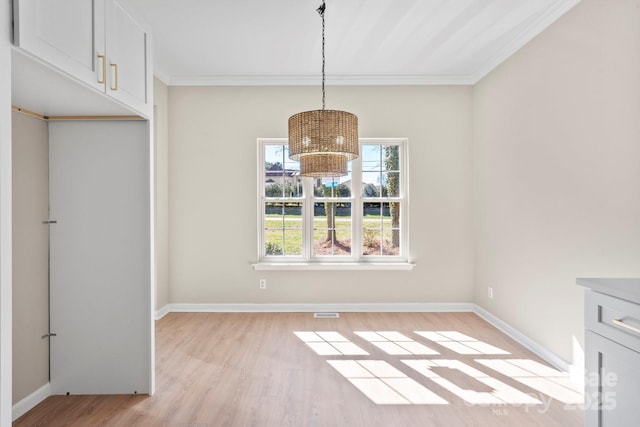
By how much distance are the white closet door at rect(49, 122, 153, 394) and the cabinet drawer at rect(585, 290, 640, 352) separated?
8.36 feet

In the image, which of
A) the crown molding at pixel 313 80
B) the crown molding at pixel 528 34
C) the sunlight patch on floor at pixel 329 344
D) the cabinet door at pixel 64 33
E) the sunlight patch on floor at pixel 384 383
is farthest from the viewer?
the crown molding at pixel 313 80

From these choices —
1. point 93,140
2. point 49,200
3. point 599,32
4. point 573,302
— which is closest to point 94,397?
point 49,200

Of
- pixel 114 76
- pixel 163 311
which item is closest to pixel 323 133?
pixel 114 76

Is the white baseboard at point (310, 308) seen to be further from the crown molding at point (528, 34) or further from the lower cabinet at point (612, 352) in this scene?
the crown molding at point (528, 34)

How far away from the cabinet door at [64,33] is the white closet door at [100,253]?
624 mm

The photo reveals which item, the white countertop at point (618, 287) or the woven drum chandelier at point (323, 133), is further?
the woven drum chandelier at point (323, 133)

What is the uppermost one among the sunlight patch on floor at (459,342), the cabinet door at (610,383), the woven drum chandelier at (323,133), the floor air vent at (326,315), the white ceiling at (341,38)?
the white ceiling at (341,38)

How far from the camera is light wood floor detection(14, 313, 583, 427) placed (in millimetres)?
2078

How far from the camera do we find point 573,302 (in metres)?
2.54

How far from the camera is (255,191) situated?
13.7ft

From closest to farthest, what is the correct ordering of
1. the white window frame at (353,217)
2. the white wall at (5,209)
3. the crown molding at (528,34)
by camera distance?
the white wall at (5,209) < the crown molding at (528,34) < the white window frame at (353,217)

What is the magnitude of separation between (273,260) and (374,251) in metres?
1.32

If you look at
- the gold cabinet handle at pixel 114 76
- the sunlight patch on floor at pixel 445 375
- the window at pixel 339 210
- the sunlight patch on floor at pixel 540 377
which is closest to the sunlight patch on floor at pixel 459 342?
the sunlight patch on floor at pixel 445 375

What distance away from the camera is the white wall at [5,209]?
123 cm
